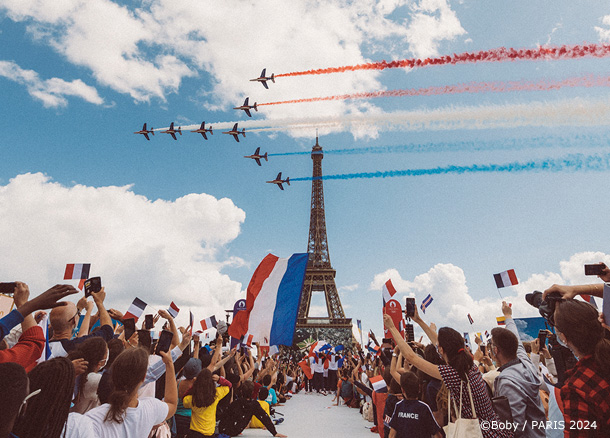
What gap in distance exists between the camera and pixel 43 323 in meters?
3.91

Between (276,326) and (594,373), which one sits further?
(276,326)

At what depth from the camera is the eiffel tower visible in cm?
6041

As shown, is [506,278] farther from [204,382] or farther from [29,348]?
[29,348]

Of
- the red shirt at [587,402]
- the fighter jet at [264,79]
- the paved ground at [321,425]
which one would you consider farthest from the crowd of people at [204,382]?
the fighter jet at [264,79]

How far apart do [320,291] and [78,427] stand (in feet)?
207

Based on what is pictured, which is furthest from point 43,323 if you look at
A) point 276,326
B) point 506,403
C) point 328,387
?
point 328,387

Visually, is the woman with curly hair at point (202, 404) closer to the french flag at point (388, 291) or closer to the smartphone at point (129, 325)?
the smartphone at point (129, 325)

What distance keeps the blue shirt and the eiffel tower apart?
2011 inches

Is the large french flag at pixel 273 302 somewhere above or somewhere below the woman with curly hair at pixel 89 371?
above

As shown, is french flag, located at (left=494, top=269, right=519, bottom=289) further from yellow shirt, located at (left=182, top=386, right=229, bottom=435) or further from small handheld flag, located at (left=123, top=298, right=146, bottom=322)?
small handheld flag, located at (left=123, top=298, right=146, bottom=322)

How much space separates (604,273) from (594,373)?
1031mm

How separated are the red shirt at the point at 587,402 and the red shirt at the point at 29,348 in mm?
3712

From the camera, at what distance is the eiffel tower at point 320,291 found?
60.4m

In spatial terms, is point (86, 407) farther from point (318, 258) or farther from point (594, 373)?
point (318, 258)
